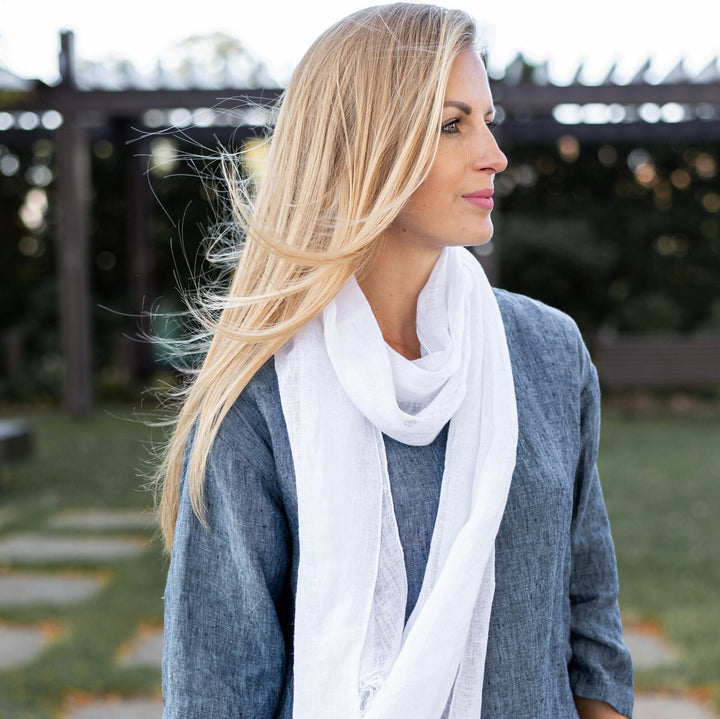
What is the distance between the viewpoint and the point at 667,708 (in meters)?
2.95

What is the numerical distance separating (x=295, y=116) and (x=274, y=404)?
0.42 m

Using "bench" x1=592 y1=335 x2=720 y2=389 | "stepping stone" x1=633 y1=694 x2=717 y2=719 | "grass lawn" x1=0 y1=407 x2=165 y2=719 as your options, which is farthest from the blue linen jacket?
"bench" x1=592 y1=335 x2=720 y2=389

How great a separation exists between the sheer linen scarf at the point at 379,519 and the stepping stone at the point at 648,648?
7.38ft

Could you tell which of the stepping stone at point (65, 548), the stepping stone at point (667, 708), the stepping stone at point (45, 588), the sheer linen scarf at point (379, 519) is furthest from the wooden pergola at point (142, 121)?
the sheer linen scarf at point (379, 519)

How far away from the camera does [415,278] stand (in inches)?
57.6

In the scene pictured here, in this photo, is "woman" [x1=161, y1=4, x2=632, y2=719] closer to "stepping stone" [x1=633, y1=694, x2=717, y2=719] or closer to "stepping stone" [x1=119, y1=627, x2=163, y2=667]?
"stepping stone" [x1=633, y1=694, x2=717, y2=719]

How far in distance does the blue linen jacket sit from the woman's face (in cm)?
22

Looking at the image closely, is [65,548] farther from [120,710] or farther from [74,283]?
[74,283]

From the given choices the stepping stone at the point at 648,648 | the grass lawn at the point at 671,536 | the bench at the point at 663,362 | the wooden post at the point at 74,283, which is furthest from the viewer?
the bench at the point at 663,362

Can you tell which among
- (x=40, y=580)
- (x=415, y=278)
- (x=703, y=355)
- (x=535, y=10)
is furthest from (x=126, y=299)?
(x=415, y=278)

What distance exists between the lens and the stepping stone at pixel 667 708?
2.89m

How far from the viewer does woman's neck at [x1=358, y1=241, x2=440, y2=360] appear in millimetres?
1435

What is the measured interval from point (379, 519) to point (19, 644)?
2774mm

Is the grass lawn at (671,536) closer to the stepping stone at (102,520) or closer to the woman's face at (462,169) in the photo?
the woman's face at (462,169)
